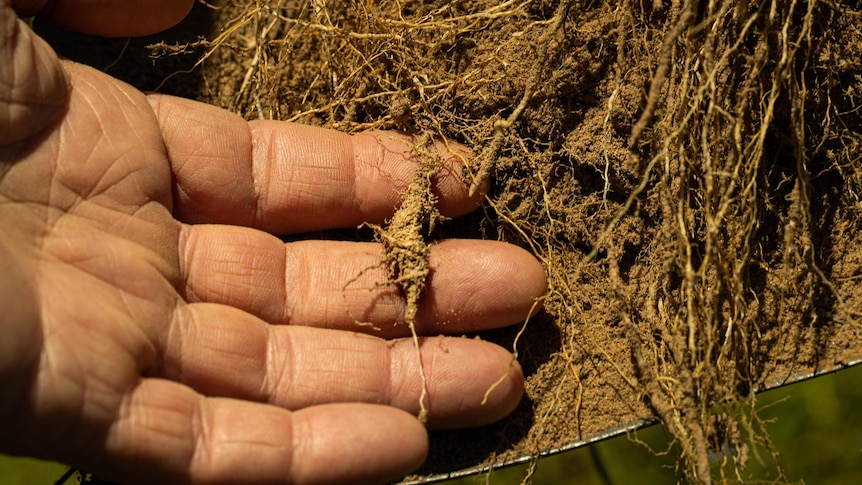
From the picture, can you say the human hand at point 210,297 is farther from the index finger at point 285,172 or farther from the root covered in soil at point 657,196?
the root covered in soil at point 657,196

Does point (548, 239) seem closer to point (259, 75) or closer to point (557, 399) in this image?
point (557, 399)

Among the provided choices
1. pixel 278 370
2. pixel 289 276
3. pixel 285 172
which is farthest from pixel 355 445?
pixel 285 172

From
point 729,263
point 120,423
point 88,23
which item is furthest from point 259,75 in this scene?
point 729,263

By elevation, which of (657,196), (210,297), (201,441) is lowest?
(201,441)

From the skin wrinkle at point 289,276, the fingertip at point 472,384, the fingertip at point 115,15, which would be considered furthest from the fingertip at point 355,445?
the fingertip at point 115,15

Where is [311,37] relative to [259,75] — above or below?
above

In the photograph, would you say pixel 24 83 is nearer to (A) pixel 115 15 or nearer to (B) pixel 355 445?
(A) pixel 115 15
